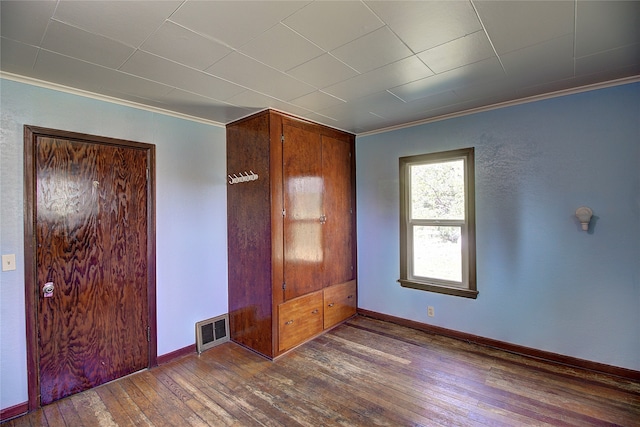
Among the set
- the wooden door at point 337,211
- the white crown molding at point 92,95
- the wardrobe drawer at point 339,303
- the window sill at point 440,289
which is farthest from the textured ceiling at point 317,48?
the wardrobe drawer at point 339,303

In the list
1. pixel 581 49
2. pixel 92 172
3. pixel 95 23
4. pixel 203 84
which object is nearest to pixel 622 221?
pixel 581 49

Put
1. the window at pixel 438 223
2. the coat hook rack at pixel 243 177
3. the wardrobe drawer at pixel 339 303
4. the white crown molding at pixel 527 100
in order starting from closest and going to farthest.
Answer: the white crown molding at pixel 527 100
the coat hook rack at pixel 243 177
the window at pixel 438 223
the wardrobe drawer at pixel 339 303

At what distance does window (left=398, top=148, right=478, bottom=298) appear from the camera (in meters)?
3.28

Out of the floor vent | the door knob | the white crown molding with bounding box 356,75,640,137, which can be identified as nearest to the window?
the white crown molding with bounding box 356,75,640,137

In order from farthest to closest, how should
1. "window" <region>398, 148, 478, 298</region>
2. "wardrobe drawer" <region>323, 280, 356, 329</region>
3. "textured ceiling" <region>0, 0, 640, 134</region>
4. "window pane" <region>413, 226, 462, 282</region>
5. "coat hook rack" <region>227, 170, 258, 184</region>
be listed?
"wardrobe drawer" <region>323, 280, 356, 329</region>
"window pane" <region>413, 226, 462, 282</region>
"window" <region>398, 148, 478, 298</region>
"coat hook rack" <region>227, 170, 258, 184</region>
"textured ceiling" <region>0, 0, 640, 134</region>

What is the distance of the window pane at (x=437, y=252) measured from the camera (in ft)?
11.1

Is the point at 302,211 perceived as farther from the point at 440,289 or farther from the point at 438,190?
the point at 440,289

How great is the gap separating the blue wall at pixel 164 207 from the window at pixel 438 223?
2312 millimetres

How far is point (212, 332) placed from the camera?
3289 millimetres

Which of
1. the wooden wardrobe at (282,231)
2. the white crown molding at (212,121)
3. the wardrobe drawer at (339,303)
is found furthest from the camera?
the wardrobe drawer at (339,303)

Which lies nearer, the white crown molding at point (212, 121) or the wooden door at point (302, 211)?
the white crown molding at point (212, 121)

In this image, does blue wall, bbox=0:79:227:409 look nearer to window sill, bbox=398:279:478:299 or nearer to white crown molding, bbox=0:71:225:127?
white crown molding, bbox=0:71:225:127

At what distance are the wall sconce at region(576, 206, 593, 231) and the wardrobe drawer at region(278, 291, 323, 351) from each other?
2.70m

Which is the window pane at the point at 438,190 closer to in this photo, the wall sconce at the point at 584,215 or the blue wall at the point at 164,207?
the wall sconce at the point at 584,215
